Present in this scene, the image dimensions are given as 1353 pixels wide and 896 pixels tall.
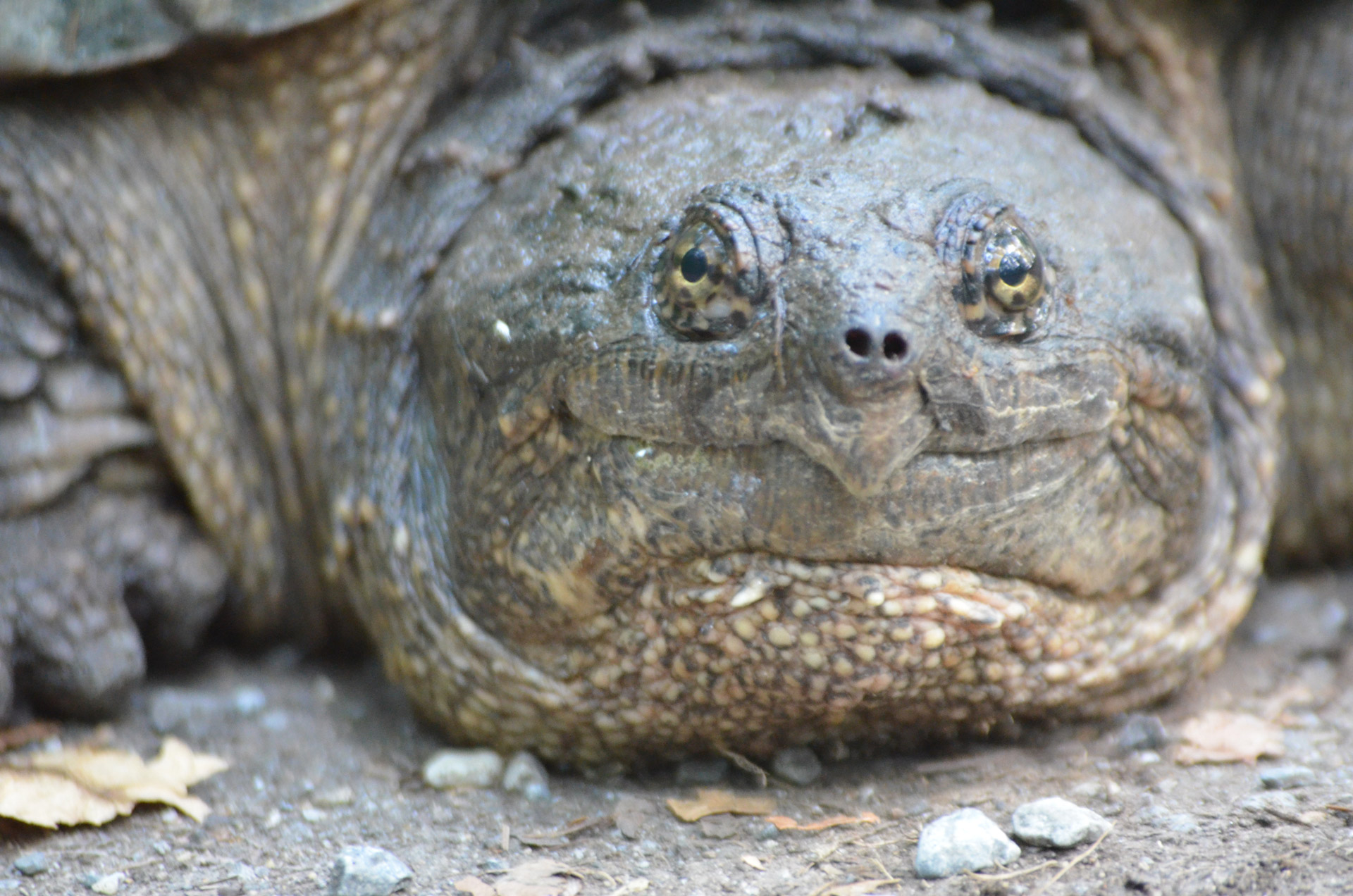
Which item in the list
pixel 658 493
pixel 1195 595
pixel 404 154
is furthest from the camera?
pixel 404 154

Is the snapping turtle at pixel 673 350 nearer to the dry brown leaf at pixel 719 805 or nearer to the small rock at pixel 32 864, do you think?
the dry brown leaf at pixel 719 805

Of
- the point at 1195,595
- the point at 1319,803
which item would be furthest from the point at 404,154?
the point at 1319,803

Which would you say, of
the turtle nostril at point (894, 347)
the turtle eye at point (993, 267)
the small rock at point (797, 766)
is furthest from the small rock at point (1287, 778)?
the turtle nostril at point (894, 347)

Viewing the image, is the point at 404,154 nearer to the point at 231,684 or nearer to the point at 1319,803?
the point at 231,684

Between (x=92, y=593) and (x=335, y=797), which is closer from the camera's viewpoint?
(x=335, y=797)

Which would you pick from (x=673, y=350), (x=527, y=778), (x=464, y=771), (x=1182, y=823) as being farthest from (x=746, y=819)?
(x=673, y=350)

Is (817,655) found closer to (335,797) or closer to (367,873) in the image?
(367,873)
